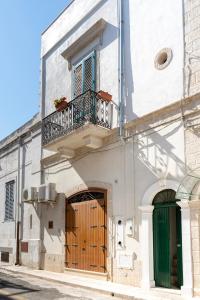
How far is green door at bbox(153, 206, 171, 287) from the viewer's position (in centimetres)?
Answer: 1035

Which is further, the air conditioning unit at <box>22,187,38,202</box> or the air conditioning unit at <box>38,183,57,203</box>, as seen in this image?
the air conditioning unit at <box>22,187,38,202</box>

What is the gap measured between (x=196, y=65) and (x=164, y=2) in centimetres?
246

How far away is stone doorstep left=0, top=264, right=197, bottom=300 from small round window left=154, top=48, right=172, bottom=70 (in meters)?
5.76

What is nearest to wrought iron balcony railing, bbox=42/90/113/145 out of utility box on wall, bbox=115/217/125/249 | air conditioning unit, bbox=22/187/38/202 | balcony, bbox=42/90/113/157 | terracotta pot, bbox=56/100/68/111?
balcony, bbox=42/90/113/157

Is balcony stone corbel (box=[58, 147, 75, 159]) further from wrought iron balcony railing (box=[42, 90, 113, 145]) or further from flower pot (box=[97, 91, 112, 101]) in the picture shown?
flower pot (box=[97, 91, 112, 101])

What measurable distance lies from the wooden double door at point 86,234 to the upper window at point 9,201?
18.4 ft

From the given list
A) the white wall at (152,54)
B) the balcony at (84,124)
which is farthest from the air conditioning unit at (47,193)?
the white wall at (152,54)

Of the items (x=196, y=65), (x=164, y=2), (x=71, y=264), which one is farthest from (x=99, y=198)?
(x=164, y=2)

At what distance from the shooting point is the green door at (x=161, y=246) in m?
10.4

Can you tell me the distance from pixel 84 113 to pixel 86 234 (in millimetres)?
3858

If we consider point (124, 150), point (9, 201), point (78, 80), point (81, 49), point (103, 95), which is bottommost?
point (9, 201)

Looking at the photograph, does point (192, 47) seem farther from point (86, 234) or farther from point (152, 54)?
point (86, 234)

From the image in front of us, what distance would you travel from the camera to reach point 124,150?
472 inches

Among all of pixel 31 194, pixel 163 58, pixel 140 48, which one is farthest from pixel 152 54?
pixel 31 194
